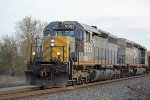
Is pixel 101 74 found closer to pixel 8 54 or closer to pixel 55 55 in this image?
pixel 55 55

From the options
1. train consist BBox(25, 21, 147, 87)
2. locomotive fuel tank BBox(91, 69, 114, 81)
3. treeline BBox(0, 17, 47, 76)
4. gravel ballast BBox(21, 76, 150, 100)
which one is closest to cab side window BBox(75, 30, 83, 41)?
train consist BBox(25, 21, 147, 87)

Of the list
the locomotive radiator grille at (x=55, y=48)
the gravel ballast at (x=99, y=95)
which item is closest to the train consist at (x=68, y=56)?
the locomotive radiator grille at (x=55, y=48)

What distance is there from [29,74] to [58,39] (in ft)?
7.61

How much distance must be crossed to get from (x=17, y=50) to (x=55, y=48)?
21843 mm

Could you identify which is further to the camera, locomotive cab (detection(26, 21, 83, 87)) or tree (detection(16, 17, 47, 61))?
tree (detection(16, 17, 47, 61))

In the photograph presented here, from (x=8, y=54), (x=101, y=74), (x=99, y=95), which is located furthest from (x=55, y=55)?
(x=8, y=54)

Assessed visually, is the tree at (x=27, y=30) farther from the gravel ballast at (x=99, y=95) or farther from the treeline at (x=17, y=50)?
the gravel ballast at (x=99, y=95)

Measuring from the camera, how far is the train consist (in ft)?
43.9

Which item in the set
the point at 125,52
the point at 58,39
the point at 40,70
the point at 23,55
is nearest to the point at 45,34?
the point at 58,39

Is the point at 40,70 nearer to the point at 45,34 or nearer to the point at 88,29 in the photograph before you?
the point at 45,34

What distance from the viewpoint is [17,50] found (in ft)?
115

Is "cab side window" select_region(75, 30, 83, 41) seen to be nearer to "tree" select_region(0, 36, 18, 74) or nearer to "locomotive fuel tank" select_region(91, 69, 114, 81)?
"locomotive fuel tank" select_region(91, 69, 114, 81)

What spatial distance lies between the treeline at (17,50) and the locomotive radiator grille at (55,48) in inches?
646

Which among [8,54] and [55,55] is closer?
[55,55]
